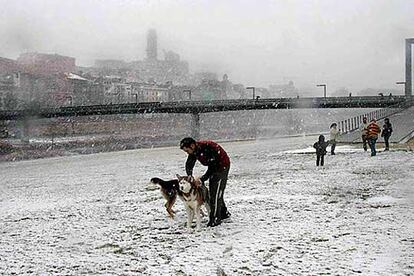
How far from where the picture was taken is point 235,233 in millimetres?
9531

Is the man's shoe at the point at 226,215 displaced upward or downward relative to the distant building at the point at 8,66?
downward

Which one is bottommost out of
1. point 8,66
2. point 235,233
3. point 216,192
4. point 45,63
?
point 235,233

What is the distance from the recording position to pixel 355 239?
8.75 m

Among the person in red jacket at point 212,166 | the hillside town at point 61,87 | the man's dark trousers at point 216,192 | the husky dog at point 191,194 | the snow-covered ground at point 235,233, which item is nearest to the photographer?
the snow-covered ground at point 235,233

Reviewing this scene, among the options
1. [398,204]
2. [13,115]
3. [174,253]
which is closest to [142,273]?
[174,253]

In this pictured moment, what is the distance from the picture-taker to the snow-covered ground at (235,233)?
766 centimetres

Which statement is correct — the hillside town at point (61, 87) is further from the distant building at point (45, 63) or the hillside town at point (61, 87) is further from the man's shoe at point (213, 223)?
the man's shoe at point (213, 223)

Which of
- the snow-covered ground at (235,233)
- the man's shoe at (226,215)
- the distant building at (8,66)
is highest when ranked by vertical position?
the distant building at (8,66)

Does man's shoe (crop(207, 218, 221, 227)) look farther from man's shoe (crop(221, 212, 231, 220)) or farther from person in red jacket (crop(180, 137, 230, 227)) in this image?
man's shoe (crop(221, 212, 231, 220))

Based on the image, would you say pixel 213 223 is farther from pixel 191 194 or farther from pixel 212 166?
pixel 212 166

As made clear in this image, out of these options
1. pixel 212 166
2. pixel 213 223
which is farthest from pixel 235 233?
pixel 212 166

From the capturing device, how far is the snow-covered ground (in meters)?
7.66

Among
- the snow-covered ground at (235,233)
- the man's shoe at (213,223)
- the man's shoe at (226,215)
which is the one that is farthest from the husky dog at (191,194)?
the man's shoe at (226,215)

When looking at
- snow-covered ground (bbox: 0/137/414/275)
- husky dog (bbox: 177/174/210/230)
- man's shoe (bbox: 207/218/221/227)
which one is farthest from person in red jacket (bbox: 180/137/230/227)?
snow-covered ground (bbox: 0/137/414/275)
